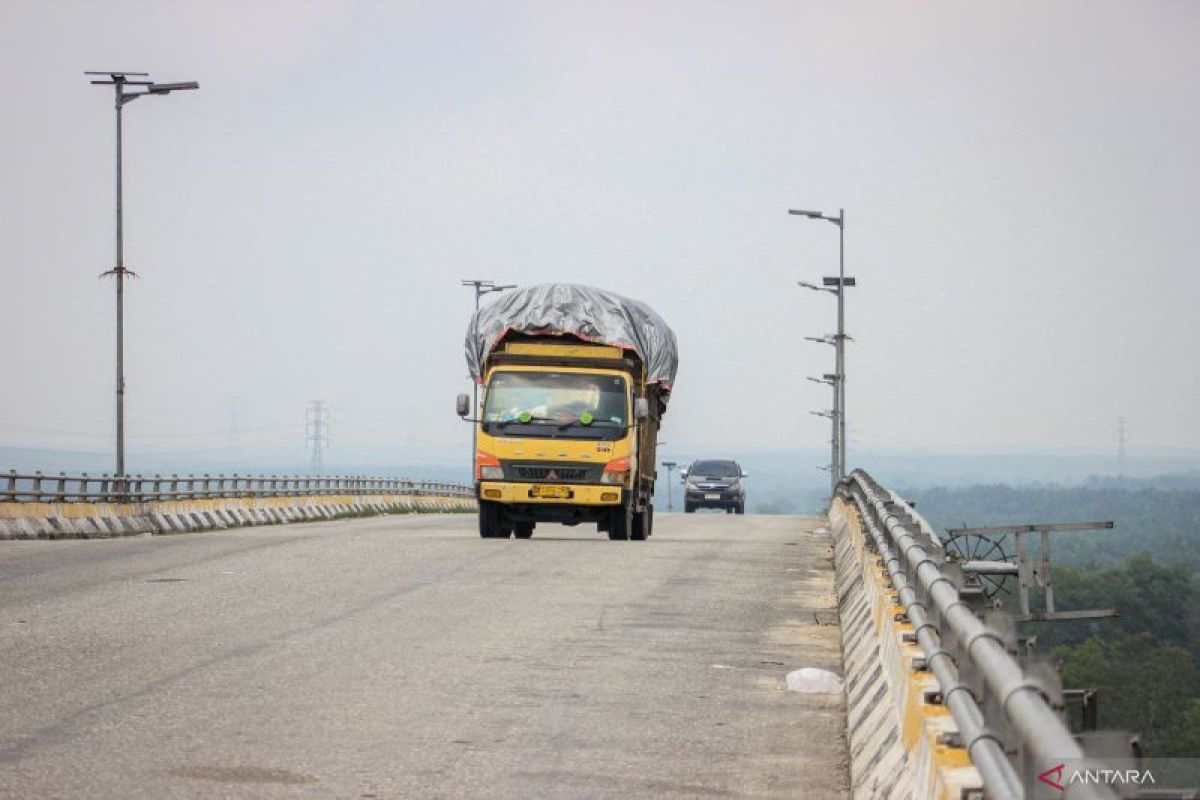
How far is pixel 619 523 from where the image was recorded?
30.8 m

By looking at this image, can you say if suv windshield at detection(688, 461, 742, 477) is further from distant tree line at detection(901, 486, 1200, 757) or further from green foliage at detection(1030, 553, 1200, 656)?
green foliage at detection(1030, 553, 1200, 656)

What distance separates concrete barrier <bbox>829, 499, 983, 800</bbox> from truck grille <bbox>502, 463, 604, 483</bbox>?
50.0 ft

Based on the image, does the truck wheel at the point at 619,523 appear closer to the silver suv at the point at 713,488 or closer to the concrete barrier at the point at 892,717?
the concrete barrier at the point at 892,717

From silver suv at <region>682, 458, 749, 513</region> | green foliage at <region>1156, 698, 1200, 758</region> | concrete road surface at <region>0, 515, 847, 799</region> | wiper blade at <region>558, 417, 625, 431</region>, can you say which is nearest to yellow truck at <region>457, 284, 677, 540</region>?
wiper blade at <region>558, 417, 625, 431</region>

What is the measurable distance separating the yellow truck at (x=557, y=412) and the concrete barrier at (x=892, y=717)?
50.1 feet

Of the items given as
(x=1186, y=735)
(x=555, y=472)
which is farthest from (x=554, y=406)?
(x=1186, y=735)

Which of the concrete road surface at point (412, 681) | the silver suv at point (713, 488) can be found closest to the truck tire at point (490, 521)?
the concrete road surface at point (412, 681)

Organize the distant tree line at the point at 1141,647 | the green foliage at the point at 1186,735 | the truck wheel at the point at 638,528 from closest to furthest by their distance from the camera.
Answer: the truck wheel at the point at 638,528 < the green foliage at the point at 1186,735 < the distant tree line at the point at 1141,647

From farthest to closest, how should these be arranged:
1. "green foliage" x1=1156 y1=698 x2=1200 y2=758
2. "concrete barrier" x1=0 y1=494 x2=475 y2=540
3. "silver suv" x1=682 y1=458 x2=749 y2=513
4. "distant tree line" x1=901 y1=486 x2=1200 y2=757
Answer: "distant tree line" x1=901 y1=486 x2=1200 y2=757
"green foliage" x1=1156 y1=698 x2=1200 y2=758
"silver suv" x1=682 y1=458 x2=749 y2=513
"concrete barrier" x1=0 y1=494 x2=475 y2=540

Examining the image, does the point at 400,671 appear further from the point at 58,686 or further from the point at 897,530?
the point at 897,530

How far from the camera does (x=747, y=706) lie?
38.4 ft

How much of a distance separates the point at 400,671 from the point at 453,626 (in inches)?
107

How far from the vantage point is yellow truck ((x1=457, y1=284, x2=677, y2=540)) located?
2991 cm

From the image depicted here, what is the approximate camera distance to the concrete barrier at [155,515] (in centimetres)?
3362
